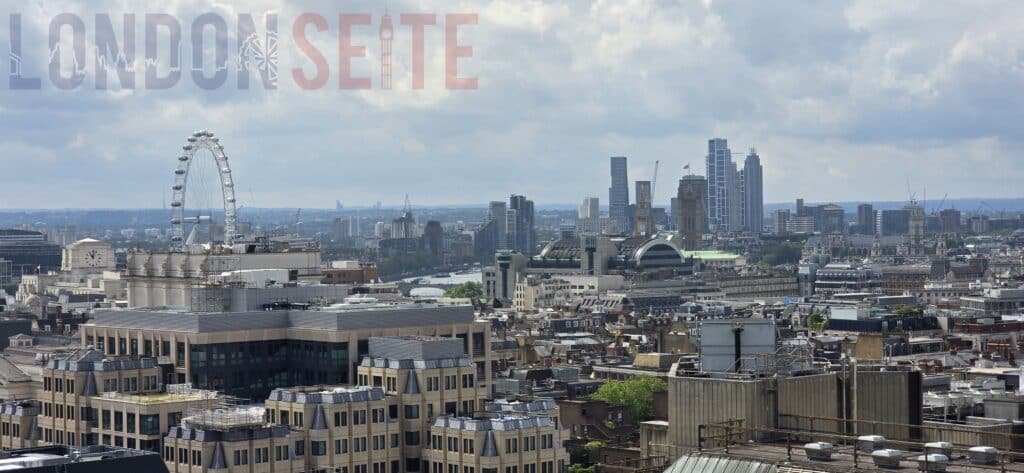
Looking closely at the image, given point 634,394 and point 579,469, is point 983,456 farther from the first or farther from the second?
point 634,394

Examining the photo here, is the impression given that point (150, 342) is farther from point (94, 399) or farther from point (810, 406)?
point (810, 406)

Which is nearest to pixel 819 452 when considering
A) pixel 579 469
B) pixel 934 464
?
pixel 934 464

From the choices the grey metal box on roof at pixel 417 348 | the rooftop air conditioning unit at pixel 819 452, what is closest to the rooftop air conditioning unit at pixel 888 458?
the rooftop air conditioning unit at pixel 819 452

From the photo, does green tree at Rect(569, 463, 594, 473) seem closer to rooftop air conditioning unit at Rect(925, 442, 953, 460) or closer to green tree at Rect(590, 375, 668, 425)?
green tree at Rect(590, 375, 668, 425)

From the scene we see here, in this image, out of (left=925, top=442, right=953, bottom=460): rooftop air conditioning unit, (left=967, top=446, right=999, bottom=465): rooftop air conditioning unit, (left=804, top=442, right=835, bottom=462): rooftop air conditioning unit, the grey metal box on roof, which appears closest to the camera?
(left=925, top=442, right=953, bottom=460): rooftop air conditioning unit

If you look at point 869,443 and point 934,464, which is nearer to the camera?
point 934,464

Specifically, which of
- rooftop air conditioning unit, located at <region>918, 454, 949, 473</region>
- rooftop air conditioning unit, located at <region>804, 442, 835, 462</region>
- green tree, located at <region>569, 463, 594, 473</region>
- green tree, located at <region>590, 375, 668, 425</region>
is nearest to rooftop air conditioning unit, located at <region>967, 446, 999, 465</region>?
rooftop air conditioning unit, located at <region>918, 454, 949, 473</region>

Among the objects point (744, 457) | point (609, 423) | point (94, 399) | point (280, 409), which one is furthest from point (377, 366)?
point (744, 457)

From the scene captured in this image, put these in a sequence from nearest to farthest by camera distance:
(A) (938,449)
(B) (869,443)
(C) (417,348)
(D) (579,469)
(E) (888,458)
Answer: (E) (888,458) < (A) (938,449) < (B) (869,443) < (C) (417,348) < (D) (579,469)

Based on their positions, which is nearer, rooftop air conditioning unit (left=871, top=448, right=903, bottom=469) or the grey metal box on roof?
rooftop air conditioning unit (left=871, top=448, right=903, bottom=469)
